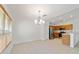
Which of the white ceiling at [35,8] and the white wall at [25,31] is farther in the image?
the white wall at [25,31]

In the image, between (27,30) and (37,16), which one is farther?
Answer: (27,30)

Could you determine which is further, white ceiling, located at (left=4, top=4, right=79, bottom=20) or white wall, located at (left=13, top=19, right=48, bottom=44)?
white wall, located at (left=13, top=19, right=48, bottom=44)

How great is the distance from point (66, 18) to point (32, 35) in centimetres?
249

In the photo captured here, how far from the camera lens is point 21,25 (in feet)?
23.6

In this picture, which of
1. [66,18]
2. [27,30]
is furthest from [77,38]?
[27,30]

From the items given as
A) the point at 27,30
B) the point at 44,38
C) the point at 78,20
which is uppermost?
the point at 78,20

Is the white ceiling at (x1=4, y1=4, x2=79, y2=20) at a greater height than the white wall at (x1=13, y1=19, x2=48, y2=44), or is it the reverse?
the white ceiling at (x1=4, y1=4, x2=79, y2=20)

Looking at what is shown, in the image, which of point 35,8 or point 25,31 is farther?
point 25,31

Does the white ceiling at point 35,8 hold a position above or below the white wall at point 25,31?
above

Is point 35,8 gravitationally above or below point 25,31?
above
